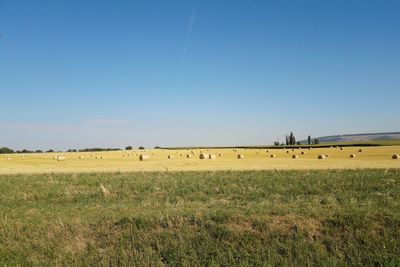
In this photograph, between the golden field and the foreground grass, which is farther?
the golden field

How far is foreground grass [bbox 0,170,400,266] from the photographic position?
1204 centimetres

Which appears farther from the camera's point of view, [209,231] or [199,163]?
[199,163]

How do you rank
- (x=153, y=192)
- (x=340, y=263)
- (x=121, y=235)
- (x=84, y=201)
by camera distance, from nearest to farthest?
1. (x=340, y=263)
2. (x=121, y=235)
3. (x=84, y=201)
4. (x=153, y=192)

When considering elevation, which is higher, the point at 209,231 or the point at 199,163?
the point at 199,163

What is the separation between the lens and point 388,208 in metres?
15.2

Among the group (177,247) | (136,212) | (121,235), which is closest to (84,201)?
(136,212)

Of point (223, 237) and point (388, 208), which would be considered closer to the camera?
point (223, 237)

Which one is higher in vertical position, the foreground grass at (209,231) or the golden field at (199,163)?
the golden field at (199,163)

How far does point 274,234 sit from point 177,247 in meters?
2.92

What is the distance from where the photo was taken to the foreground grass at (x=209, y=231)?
39.5 feet

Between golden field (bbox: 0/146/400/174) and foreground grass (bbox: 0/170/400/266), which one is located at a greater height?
golden field (bbox: 0/146/400/174)

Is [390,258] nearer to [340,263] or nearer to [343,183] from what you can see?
[340,263]

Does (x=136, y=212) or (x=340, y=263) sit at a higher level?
(x=136, y=212)

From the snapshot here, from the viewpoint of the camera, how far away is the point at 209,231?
13.5 meters
